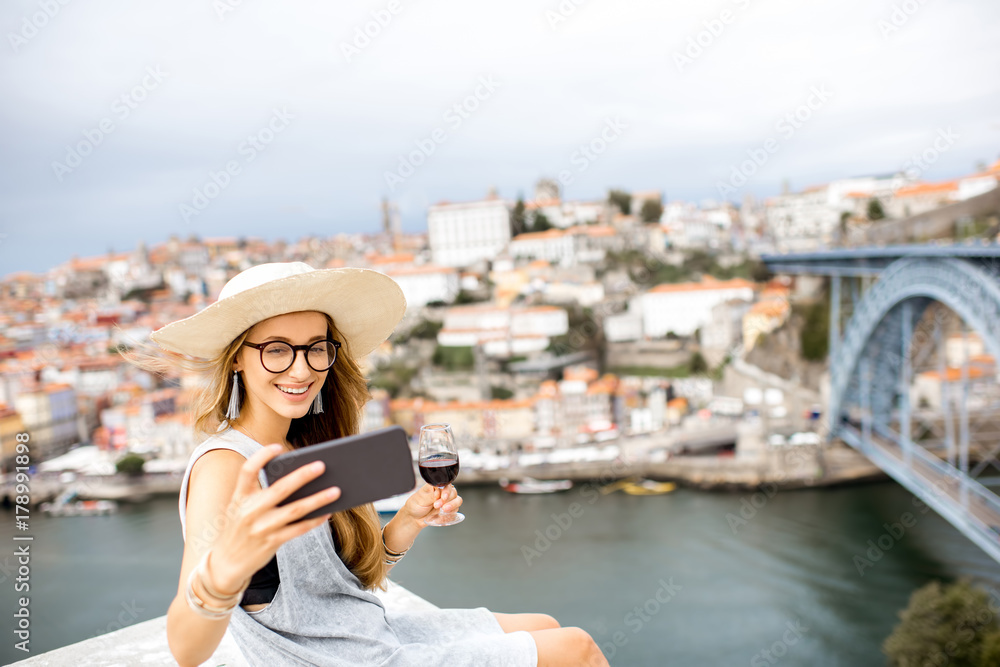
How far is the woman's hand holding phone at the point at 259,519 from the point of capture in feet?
1.56

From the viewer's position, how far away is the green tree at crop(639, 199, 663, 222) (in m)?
27.7

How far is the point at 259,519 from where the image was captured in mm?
482

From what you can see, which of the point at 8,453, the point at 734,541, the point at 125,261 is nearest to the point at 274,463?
the point at 734,541

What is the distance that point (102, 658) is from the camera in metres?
0.99

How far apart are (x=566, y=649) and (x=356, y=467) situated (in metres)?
0.31

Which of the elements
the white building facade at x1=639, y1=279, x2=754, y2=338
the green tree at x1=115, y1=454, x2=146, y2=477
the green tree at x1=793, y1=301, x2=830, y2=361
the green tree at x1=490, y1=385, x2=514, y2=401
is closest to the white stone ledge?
the green tree at x1=115, y1=454, x2=146, y2=477

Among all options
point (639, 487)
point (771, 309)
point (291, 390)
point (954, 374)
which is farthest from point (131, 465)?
point (291, 390)

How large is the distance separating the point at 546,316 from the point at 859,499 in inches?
393

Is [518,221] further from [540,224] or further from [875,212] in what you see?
[875,212]

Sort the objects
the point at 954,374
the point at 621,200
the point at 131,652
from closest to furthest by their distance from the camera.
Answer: the point at 131,652, the point at 954,374, the point at 621,200

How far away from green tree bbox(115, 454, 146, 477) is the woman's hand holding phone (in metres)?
17.6

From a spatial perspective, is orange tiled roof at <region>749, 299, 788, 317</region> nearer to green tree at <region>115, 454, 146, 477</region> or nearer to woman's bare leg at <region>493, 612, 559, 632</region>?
green tree at <region>115, 454, 146, 477</region>

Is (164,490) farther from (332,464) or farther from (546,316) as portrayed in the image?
(332,464)

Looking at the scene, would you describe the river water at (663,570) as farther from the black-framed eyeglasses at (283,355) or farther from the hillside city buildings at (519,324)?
the black-framed eyeglasses at (283,355)
